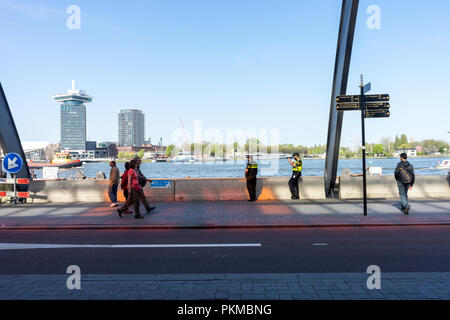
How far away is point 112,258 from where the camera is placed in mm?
6348

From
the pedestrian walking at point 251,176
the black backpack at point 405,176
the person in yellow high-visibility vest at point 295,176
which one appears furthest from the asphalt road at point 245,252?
the person in yellow high-visibility vest at point 295,176

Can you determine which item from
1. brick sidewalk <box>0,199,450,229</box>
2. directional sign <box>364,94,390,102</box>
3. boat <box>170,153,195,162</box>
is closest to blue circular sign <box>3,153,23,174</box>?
brick sidewalk <box>0,199,450,229</box>

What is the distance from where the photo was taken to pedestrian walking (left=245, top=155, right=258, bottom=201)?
13.0 meters

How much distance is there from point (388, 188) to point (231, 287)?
441 inches

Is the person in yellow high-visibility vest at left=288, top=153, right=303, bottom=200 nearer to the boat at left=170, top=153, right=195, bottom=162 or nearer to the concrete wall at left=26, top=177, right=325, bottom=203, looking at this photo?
the concrete wall at left=26, top=177, right=325, bottom=203

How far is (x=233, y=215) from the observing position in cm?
1047

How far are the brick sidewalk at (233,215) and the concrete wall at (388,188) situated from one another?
36.5 inches

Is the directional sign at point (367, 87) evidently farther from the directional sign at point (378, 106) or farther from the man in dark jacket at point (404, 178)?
the man in dark jacket at point (404, 178)

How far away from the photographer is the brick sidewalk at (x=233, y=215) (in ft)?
30.6

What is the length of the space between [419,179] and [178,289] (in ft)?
41.5

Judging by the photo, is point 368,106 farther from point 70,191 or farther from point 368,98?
point 70,191

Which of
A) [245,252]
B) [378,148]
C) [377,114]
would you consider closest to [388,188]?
[377,114]
